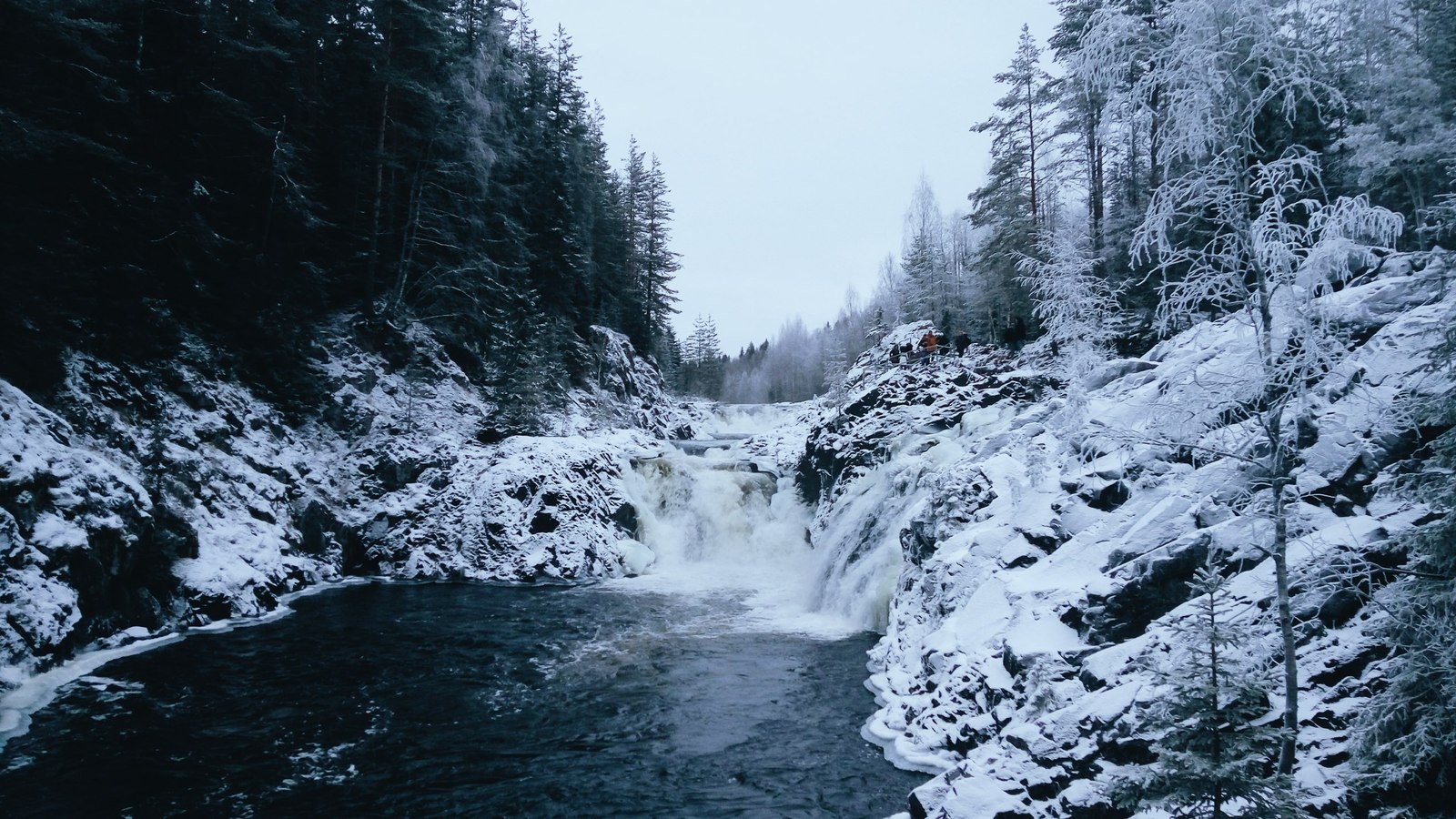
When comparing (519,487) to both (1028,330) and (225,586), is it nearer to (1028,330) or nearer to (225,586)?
(225,586)

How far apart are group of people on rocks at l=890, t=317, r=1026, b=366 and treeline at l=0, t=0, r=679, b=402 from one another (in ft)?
52.3

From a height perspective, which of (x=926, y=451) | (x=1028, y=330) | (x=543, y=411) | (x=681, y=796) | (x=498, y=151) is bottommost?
(x=681, y=796)

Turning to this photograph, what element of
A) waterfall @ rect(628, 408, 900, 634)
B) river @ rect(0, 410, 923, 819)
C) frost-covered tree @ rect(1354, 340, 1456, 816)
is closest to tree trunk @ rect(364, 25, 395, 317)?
waterfall @ rect(628, 408, 900, 634)

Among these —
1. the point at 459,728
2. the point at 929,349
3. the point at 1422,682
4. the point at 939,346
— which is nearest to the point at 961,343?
the point at 929,349

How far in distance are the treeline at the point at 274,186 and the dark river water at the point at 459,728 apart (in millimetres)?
8481

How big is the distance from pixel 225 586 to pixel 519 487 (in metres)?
9.00

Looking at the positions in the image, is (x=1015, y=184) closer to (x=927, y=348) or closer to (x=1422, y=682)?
(x=927, y=348)

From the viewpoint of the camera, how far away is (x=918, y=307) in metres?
46.2

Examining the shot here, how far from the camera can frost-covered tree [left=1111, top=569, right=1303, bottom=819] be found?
436 centimetres

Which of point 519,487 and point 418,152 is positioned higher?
point 418,152

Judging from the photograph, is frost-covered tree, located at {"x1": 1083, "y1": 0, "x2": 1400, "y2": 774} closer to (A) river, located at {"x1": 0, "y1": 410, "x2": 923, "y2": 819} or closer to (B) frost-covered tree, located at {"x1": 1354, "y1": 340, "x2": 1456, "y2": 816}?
(B) frost-covered tree, located at {"x1": 1354, "y1": 340, "x2": 1456, "y2": 816}

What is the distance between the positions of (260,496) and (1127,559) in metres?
20.5

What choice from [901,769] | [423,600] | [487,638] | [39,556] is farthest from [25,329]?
[901,769]

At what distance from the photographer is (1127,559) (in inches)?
329
